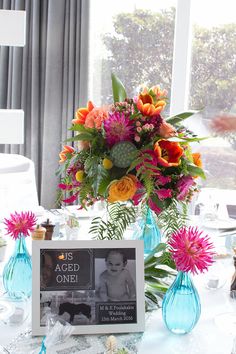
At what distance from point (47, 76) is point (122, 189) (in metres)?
2.53

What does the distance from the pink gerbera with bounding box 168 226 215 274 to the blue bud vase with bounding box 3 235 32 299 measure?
431mm

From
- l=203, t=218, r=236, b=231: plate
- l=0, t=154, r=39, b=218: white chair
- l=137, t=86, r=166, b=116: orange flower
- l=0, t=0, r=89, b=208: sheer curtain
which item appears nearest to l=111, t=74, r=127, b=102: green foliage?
l=137, t=86, r=166, b=116: orange flower

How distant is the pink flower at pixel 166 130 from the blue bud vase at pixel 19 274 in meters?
0.49

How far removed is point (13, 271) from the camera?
1.42m

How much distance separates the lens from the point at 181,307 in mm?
1225

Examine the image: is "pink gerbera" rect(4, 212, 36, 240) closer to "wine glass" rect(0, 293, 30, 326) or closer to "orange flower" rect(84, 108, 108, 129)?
"wine glass" rect(0, 293, 30, 326)

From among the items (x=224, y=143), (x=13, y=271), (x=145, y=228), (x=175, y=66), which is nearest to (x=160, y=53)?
(x=175, y=66)

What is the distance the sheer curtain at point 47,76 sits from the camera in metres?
3.71

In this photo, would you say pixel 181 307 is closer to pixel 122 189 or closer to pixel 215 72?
pixel 122 189

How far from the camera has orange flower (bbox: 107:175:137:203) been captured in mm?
1388

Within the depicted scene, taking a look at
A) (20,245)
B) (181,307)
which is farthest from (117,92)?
(181,307)

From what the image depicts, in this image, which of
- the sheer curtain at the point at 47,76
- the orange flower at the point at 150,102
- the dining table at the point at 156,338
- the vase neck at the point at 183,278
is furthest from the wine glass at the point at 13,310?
the sheer curtain at the point at 47,76

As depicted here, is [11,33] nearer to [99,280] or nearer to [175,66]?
[175,66]

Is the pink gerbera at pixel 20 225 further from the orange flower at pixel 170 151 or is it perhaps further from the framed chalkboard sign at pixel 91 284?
the orange flower at pixel 170 151
